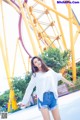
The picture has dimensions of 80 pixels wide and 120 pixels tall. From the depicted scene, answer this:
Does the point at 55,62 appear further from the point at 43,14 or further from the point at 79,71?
the point at 43,14

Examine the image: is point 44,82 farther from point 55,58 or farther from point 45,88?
point 55,58

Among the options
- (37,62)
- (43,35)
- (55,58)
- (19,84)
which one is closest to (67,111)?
(37,62)

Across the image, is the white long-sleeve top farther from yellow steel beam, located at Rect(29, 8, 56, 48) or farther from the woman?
yellow steel beam, located at Rect(29, 8, 56, 48)

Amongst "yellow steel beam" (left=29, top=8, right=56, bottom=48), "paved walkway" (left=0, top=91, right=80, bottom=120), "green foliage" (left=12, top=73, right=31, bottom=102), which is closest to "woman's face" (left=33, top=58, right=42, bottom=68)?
"paved walkway" (left=0, top=91, right=80, bottom=120)

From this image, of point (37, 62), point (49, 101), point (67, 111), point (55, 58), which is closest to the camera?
point (49, 101)

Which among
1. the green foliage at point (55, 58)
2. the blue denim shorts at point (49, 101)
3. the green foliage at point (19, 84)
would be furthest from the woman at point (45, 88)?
the green foliage at point (55, 58)

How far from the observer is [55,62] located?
11.7m

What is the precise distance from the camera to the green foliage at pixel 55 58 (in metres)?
11.8

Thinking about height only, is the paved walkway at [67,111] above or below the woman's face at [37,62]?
below

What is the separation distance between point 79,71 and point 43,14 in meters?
3.26

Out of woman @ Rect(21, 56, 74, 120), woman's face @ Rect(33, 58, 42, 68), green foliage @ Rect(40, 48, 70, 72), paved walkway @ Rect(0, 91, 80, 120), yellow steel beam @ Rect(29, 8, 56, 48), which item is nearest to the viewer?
woman @ Rect(21, 56, 74, 120)

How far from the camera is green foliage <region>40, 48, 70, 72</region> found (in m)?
11.8

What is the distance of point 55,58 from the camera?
1200 centimetres

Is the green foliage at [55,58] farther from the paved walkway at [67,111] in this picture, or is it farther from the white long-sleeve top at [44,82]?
the white long-sleeve top at [44,82]
